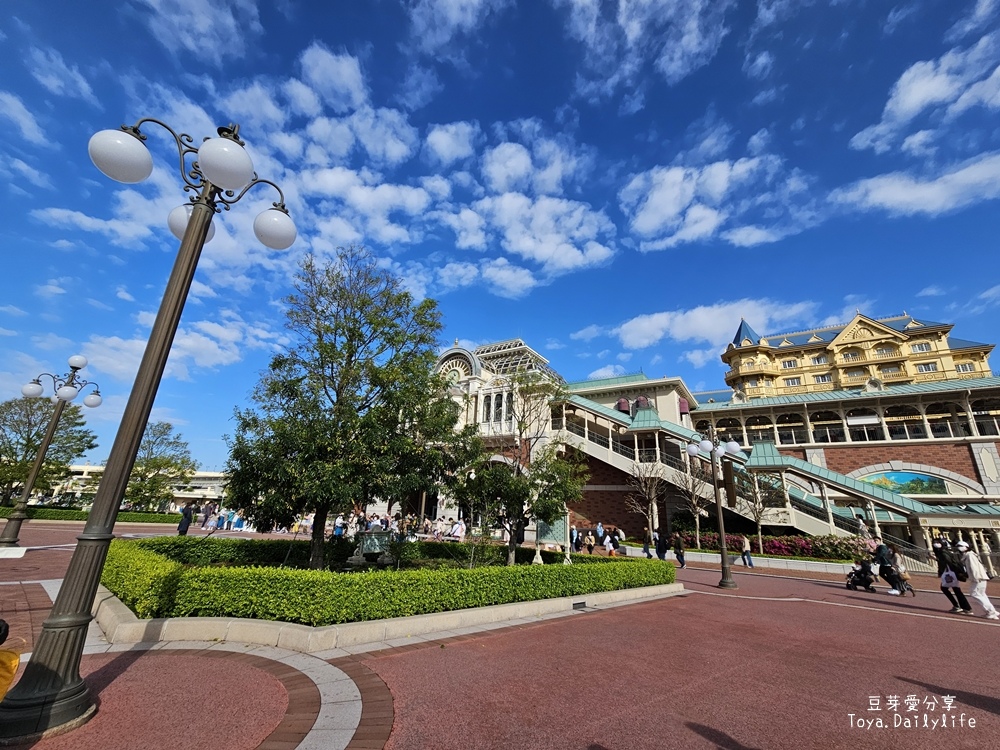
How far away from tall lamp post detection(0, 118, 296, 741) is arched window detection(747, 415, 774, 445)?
123 ft

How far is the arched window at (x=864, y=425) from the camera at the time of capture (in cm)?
3000

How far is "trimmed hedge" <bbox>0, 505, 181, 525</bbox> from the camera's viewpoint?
23.2 metres

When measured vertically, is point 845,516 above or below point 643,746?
above

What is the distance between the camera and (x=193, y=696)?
4160mm

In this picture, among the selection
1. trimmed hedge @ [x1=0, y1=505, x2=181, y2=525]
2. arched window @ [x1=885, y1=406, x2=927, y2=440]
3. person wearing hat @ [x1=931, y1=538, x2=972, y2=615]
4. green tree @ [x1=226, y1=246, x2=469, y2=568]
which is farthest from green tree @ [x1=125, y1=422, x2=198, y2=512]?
arched window @ [x1=885, y1=406, x2=927, y2=440]

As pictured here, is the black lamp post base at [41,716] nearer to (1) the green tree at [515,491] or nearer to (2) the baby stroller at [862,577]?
(1) the green tree at [515,491]

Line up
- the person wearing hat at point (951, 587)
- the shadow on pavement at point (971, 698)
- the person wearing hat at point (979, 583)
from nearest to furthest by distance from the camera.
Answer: the shadow on pavement at point (971, 698), the person wearing hat at point (979, 583), the person wearing hat at point (951, 587)

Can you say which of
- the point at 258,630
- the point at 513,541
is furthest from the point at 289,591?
the point at 513,541

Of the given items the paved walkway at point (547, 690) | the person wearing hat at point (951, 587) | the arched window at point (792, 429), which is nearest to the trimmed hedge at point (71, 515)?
the paved walkway at point (547, 690)

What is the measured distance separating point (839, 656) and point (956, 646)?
280 centimetres

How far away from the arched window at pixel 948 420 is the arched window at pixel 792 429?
22.4 feet

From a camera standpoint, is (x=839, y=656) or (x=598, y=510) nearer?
(x=839, y=656)

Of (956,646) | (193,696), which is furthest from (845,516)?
(193,696)

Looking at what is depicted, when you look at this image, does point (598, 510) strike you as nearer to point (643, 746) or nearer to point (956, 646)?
point (956, 646)
